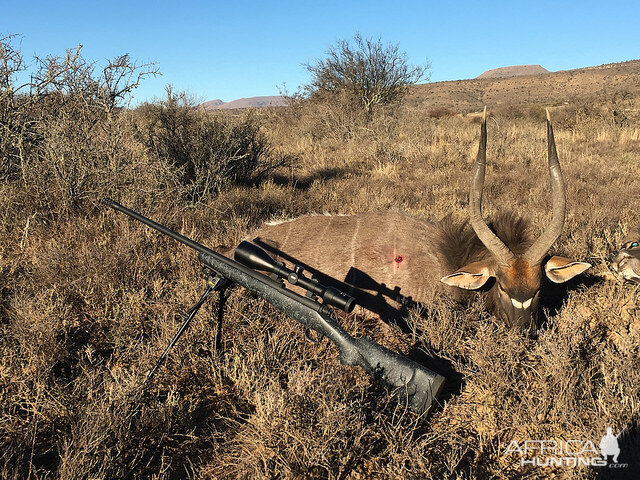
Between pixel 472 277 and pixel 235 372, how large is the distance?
2.03 m

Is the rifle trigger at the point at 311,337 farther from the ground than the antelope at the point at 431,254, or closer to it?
closer to it

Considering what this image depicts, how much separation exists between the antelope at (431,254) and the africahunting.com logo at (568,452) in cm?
103

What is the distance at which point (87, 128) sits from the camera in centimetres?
548

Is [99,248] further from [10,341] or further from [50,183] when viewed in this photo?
[50,183]

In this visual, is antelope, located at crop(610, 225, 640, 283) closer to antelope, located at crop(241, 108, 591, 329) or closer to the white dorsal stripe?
antelope, located at crop(241, 108, 591, 329)

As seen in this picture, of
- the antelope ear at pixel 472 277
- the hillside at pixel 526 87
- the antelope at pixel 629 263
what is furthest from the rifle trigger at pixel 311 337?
the hillside at pixel 526 87

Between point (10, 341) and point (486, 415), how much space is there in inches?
131

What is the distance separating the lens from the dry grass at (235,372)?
212 centimetres

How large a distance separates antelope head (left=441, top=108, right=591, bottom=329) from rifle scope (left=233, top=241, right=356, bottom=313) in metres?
1.21

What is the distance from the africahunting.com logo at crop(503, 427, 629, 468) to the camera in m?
2.03

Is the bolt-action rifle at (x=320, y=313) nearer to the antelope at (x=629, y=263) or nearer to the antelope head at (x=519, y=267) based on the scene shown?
the antelope head at (x=519, y=267)

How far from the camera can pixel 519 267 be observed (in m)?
3.16

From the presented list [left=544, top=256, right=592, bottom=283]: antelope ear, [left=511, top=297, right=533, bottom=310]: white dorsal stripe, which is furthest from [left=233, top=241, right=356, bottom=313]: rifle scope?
[left=544, top=256, right=592, bottom=283]: antelope ear

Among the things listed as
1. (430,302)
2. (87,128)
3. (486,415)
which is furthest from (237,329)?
(87,128)
